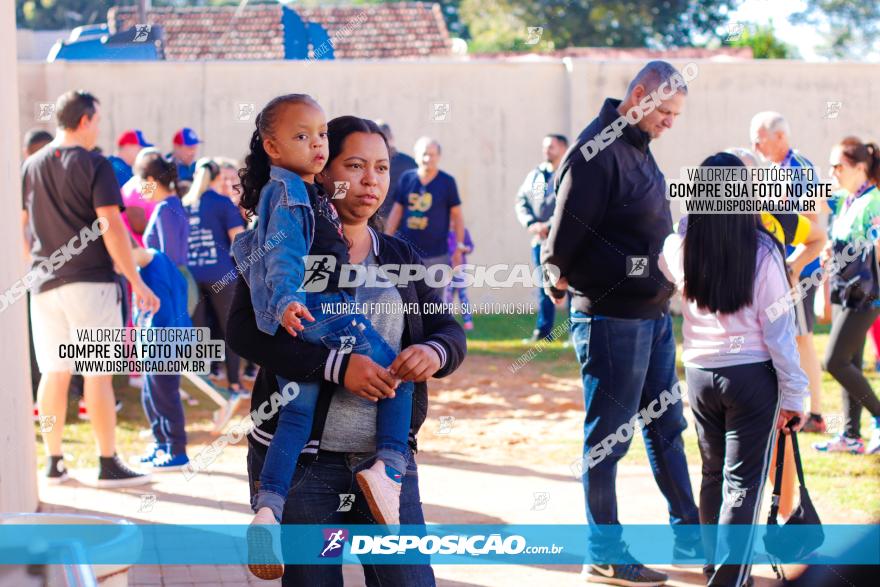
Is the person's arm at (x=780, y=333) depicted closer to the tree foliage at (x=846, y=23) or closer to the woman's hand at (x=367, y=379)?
the woman's hand at (x=367, y=379)

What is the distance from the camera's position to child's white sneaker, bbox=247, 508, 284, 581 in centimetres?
280

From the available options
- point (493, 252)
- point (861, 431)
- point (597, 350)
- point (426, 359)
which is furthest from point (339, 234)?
point (493, 252)

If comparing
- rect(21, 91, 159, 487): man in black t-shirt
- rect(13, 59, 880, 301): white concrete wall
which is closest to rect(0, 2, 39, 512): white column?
rect(21, 91, 159, 487): man in black t-shirt

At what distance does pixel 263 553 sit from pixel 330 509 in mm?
282

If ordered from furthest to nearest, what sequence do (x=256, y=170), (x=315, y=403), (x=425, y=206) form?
(x=425, y=206) → (x=256, y=170) → (x=315, y=403)

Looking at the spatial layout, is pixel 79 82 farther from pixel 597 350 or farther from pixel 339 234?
pixel 339 234

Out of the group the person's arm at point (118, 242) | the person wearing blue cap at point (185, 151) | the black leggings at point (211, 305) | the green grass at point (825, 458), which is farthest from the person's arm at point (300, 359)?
the person wearing blue cap at point (185, 151)

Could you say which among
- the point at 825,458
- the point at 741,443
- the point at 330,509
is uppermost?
the point at 330,509

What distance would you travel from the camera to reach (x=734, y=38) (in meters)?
6.29

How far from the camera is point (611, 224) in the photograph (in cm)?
502

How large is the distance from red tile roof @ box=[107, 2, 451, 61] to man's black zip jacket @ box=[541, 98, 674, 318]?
21.0 m

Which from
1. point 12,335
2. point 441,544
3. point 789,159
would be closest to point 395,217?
point 789,159

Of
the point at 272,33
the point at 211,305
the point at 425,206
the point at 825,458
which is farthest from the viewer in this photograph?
the point at 272,33

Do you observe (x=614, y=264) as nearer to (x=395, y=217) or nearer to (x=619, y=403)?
(x=619, y=403)
